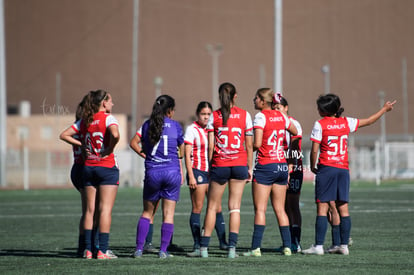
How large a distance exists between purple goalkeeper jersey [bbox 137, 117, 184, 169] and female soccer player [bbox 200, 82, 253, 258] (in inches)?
18.1

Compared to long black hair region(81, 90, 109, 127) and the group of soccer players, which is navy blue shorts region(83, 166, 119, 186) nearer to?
the group of soccer players

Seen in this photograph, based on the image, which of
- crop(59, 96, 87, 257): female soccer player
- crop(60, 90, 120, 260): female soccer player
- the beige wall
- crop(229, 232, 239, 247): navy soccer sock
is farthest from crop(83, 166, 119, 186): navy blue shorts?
the beige wall

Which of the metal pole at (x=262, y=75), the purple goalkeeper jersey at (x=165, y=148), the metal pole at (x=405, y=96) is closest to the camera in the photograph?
the purple goalkeeper jersey at (x=165, y=148)

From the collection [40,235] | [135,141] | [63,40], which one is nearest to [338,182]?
[135,141]

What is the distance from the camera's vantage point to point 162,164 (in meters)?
9.65

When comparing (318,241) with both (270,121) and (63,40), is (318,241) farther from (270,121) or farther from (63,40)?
(63,40)

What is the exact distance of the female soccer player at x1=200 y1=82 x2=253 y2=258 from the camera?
9.62 metres

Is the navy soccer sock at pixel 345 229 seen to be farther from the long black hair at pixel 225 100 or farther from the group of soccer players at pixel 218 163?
the long black hair at pixel 225 100

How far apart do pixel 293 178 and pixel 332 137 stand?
991mm

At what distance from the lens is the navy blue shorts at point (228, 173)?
9.70m

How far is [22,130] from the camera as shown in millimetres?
57062

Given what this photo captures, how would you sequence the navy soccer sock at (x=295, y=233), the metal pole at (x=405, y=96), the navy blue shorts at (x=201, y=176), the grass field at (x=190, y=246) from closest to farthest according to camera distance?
the grass field at (x=190, y=246)
the navy soccer sock at (x=295, y=233)
the navy blue shorts at (x=201, y=176)
the metal pole at (x=405, y=96)

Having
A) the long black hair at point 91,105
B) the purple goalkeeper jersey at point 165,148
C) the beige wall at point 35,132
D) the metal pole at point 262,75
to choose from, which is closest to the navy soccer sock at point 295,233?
the purple goalkeeper jersey at point 165,148

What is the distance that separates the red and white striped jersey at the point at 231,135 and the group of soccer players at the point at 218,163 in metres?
0.01
